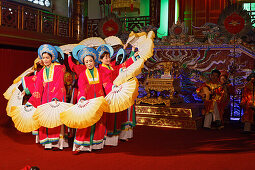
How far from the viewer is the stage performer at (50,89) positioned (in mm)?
3830

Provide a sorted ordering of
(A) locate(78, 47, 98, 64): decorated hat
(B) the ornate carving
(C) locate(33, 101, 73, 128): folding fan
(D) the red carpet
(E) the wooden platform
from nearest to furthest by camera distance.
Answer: (D) the red carpet, (C) locate(33, 101, 73, 128): folding fan, (A) locate(78, 47, 98, 64): decorated hat, (E) the wooden platform, (B) the ornate carving

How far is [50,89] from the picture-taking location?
12.8 feet

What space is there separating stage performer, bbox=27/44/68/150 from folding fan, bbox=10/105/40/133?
11 centimetres

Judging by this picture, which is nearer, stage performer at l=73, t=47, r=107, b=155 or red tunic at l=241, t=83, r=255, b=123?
stage performer at l=73, t=47, r=107, b=155

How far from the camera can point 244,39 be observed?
7.39m

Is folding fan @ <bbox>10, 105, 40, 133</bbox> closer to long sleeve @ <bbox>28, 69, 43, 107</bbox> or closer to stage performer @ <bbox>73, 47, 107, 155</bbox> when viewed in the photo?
long sleeve @ <bbox>28, 69, 43, 107</bbox>

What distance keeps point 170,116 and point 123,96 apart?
8.42 ft

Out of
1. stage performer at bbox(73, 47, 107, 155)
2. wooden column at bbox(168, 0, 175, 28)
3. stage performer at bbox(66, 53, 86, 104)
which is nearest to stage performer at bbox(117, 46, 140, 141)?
stage performer at bbox(73, 47, 107, 155)

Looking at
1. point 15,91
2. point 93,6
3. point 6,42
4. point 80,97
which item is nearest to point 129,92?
point 80,97

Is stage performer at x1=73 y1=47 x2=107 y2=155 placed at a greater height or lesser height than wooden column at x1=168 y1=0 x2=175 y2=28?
lesser

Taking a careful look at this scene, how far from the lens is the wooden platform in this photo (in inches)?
227

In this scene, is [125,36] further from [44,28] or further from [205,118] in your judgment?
[205,118]

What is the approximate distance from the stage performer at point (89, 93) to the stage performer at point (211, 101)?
8.62ft

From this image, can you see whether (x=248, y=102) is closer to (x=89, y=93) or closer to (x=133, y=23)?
(x=89, y=93)
